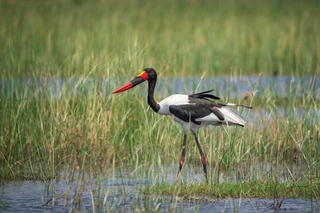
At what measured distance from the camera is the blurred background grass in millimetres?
11578

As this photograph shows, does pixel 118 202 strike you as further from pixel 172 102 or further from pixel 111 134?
pixel 111 134

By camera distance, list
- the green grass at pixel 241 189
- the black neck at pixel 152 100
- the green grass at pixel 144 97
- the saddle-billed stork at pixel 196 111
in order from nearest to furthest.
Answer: the green grass at pixel 241 189 < the green grass at pixel 144 97 < the saddle-billed stork at pixel 196 111 < the black neck at pixel 152 100

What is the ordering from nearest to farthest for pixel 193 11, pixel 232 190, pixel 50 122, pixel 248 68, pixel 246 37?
pixel 232 190 < pixel 50 122 < pixel 248 68 < pixel 246 37 < pixel 193 11

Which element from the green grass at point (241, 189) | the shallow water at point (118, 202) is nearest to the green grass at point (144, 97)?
the green grass at point (241, 189)

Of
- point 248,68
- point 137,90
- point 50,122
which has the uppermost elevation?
point 248,68

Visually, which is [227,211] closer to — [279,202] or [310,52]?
[279,202]

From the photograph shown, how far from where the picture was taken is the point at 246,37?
1438 cm

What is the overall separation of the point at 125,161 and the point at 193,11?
13.3 metres

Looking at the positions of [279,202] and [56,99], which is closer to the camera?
[279,202]

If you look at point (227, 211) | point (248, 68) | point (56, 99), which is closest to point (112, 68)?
point (56, 99)

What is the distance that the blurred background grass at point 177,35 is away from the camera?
11578mm

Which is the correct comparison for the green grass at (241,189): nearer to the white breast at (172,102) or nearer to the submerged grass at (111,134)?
the submerged grass at (111,134)

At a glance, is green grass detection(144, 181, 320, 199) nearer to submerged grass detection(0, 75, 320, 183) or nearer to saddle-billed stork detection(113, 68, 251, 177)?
submerged grass detection(0, 75, 320, 183)

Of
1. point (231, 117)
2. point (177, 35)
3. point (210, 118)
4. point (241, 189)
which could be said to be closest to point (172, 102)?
point (210, 118)
